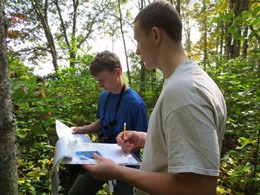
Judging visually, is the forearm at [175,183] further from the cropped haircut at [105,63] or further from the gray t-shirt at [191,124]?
the cropped haircut at [105,63]

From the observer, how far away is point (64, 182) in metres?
3.47

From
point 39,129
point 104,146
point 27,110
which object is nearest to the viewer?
point 104,146

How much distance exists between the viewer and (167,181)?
96 cm

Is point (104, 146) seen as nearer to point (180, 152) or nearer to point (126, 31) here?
point (180, 152)

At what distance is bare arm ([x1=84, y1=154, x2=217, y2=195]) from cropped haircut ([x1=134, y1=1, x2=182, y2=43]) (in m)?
0.58

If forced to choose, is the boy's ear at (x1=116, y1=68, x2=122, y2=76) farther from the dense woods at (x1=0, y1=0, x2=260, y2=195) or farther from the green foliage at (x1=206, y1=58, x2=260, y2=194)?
the green foliage at (x1=206, y1=58, x2=260, y2=194)

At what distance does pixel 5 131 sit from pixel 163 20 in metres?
1.10

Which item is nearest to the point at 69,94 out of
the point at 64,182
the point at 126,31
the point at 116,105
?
the point at 64,182

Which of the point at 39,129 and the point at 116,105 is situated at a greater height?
the point at 116,105

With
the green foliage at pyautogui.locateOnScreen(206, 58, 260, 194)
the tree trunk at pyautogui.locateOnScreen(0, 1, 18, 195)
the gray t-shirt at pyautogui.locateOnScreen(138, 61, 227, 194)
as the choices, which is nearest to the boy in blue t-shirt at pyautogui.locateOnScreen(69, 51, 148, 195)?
the tree trunk at pyautogui.locateOnScreen(0, 1, 18, 195)

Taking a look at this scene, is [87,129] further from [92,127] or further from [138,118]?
[138,118]

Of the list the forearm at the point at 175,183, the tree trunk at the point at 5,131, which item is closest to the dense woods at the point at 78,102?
the tree trunk at the point at 5,131

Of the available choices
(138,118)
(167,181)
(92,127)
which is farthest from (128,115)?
(167,181)

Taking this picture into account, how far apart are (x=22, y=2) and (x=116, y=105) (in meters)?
A: 14.0
